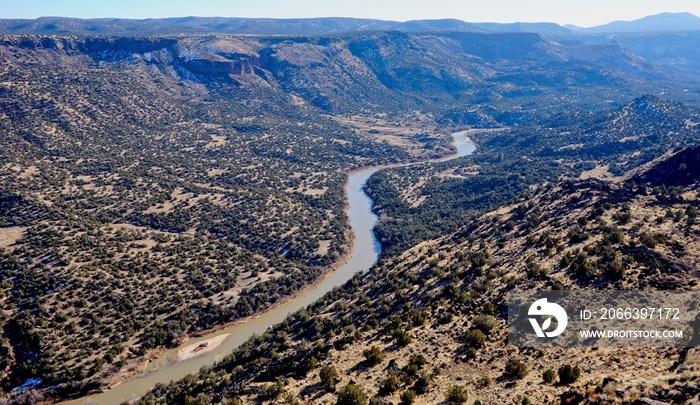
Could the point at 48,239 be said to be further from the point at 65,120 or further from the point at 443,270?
the point at 65,120

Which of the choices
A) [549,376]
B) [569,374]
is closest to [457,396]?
[549,376]

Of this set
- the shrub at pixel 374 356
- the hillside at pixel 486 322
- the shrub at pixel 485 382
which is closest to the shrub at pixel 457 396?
the hillside at pixel 486 322

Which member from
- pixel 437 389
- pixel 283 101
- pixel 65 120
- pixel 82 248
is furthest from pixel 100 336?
pixel 283 101

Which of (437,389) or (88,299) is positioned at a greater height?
(437,389)

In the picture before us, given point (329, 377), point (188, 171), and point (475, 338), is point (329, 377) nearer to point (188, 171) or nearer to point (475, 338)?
point (475, 338)

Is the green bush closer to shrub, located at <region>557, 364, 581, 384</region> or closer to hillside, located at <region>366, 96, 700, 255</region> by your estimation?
shrub, located at <region>557, 364, 581, 384</region>

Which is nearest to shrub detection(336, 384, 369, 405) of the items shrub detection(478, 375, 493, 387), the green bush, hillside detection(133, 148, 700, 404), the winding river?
hillside detection(133, 148, 700, 404)

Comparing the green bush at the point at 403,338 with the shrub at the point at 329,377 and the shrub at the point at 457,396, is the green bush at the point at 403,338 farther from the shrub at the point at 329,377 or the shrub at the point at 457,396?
the shrub at the point at 457,396
